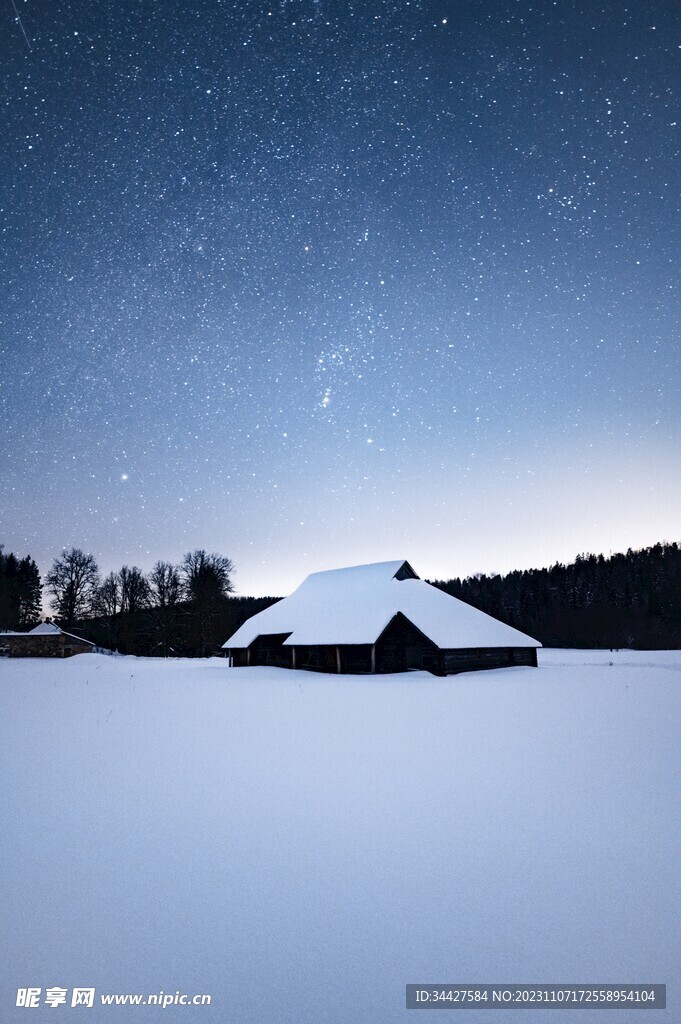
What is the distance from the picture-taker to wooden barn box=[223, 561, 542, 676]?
29859 mm

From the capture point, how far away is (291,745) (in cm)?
1121

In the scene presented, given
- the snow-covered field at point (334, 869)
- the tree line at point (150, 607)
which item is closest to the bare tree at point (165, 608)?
the tree line at point (150, 607)

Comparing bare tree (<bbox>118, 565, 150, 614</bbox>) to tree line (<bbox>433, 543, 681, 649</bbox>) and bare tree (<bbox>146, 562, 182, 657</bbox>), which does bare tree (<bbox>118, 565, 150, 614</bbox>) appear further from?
tree line (<bbox>433, 543, 681, 649</bbox>)

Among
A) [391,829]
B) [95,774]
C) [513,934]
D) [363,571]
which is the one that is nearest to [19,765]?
[95,774]

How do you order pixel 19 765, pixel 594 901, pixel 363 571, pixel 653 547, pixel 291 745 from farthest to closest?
pixel 653 547 → pixel 363 571 → pixel 291 745 → pixel 19 765 → pixel 594 901

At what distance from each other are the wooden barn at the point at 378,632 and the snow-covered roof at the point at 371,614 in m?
0.07

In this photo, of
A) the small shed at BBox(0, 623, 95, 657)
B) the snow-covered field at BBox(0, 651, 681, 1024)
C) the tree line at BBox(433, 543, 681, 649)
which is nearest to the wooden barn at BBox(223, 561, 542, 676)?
the snow-covered field at BBox(0, 651, 681, 1024)

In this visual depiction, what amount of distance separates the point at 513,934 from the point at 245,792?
4610 mm

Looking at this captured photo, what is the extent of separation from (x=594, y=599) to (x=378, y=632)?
85491mm

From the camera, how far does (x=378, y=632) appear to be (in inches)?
1154

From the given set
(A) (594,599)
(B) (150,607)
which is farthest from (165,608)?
(A) (594,599)

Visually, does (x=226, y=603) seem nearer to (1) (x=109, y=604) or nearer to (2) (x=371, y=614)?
(1) (x=109, y=604)

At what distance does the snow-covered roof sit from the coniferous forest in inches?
1180

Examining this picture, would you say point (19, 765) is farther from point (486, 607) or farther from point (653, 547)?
point (653, 547)
